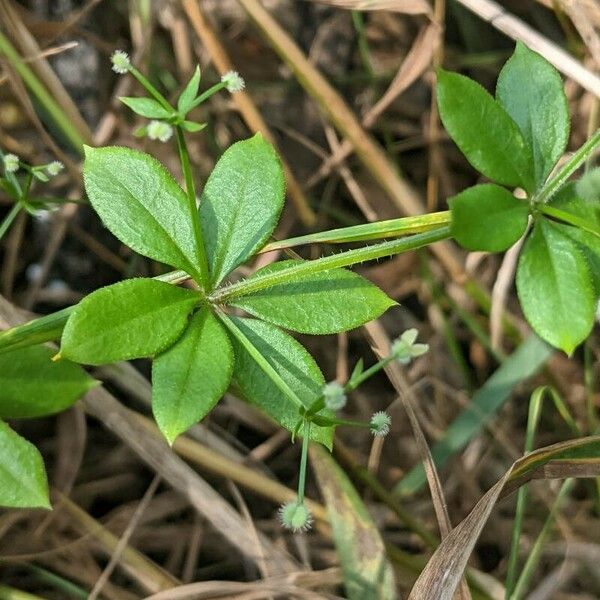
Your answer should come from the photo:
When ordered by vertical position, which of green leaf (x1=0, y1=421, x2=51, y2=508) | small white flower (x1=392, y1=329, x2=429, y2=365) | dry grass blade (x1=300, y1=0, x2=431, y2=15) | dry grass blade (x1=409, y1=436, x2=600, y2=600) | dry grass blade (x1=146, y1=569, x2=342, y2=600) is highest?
dry grass blade (x1=300, y1=0, x2=431, y2=15)

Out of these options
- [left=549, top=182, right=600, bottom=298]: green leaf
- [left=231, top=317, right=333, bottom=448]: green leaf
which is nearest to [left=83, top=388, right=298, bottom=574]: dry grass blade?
[left=231, top=317, right=333, bottom=448]: green leaf

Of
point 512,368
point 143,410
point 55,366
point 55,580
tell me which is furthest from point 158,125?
point 512,368

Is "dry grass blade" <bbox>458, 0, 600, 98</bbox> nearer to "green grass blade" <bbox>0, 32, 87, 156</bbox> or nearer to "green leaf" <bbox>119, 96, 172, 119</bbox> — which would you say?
"green leaf" <bbox>119, 96, 172, 119</bbox>

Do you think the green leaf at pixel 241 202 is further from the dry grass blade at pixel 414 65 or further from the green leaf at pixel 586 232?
the dry grass blade at pixel 414 65

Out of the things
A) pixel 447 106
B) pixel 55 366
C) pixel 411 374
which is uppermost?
pixel 447 106

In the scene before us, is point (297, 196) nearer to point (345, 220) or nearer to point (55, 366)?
point (345, 220)

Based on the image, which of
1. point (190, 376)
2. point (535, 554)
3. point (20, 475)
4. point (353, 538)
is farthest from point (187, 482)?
point (535, 554)
